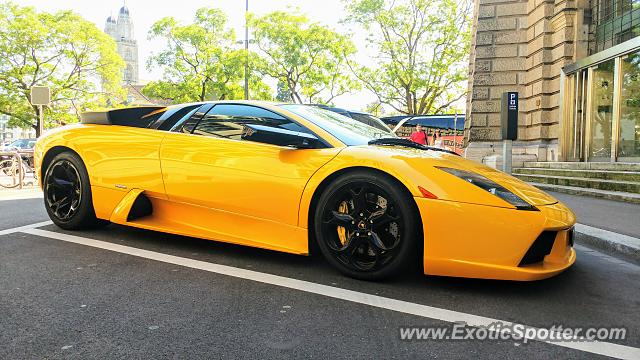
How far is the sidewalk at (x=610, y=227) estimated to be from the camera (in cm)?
409

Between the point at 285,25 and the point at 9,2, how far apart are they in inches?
769

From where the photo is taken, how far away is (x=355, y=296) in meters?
2.74

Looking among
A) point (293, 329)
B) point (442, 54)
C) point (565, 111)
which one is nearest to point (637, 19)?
point (565, 111)

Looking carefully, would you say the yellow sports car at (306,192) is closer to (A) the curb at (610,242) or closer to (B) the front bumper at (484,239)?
(B) the front bumper at (484,239)

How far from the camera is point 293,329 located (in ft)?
7.31

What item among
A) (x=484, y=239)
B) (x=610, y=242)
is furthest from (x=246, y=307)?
(x=610, y=242)

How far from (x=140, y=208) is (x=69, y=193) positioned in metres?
0.90

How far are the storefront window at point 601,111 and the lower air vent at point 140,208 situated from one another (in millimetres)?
11263

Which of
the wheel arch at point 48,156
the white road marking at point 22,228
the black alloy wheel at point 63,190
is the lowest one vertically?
the white road marking at point 22,228

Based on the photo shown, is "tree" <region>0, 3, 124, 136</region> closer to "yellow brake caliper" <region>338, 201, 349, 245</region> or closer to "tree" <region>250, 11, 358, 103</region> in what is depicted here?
"tree" <region>250, 11, 358, 103</region>

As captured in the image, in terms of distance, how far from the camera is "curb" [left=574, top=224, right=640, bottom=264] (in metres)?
3.96

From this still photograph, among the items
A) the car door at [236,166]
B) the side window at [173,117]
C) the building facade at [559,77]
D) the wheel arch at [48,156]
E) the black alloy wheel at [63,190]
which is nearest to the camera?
the car door at [236,166]

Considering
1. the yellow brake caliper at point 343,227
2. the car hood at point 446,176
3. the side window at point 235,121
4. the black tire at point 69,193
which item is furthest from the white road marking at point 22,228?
the car hood at point 446,176

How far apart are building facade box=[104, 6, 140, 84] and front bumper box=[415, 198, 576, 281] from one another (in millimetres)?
136309
